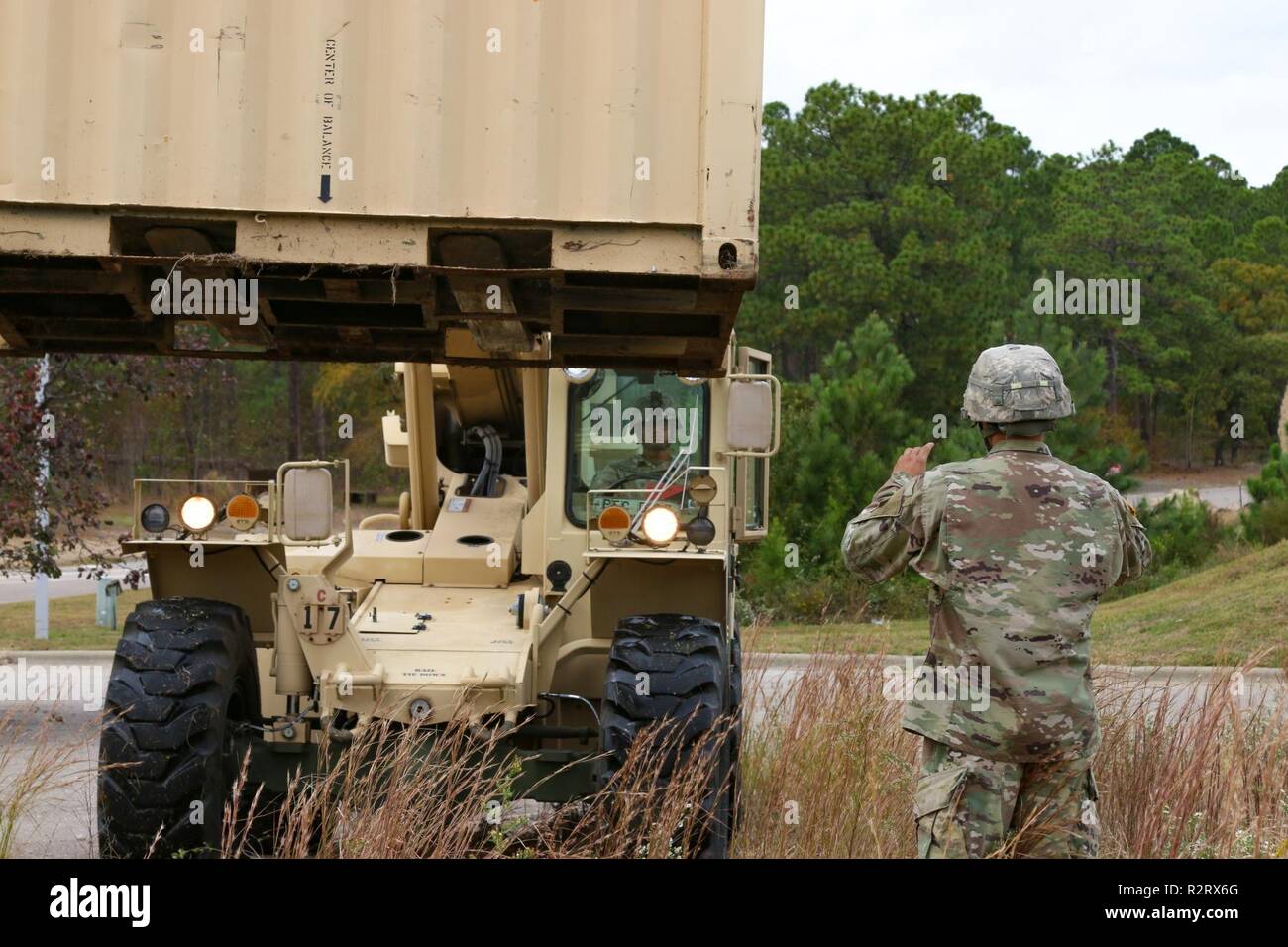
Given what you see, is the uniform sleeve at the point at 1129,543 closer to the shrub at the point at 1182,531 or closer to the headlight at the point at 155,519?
the headlight at the point at 155,519

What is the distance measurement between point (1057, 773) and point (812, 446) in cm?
1550

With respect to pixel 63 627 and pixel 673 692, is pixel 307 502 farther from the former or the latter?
pixel 63 627

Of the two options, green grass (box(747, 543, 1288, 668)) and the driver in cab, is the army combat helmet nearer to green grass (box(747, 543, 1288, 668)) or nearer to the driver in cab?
the driver in cab

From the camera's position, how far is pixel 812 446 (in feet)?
66.0

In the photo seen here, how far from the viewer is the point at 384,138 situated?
5.31 m

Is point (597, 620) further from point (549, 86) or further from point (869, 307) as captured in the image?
point (869, 307)

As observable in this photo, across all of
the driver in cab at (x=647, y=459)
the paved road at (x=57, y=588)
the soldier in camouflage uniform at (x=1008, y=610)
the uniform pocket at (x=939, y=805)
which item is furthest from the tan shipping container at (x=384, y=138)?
the paved road at (x=57, y=588)

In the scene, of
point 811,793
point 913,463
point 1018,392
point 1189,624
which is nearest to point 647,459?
point 811,793

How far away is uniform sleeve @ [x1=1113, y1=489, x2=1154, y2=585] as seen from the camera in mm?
4773

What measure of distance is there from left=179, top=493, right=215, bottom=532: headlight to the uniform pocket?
3.73 metres

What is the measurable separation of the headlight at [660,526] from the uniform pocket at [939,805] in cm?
234

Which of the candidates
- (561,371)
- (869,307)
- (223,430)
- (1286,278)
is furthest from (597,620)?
(1286,278)

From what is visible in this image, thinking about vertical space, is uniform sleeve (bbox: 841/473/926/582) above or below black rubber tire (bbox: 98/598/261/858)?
above

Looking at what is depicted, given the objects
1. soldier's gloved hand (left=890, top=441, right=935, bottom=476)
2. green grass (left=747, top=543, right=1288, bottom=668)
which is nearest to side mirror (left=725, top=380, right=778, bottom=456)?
soldier's gloved hand (left=890, top=441, right=935, bottom=476)
